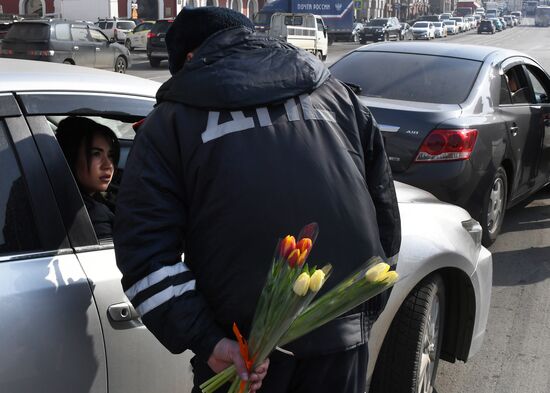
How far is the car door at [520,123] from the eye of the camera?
19.9 feet

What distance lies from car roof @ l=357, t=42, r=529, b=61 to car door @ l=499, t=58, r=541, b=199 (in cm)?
17

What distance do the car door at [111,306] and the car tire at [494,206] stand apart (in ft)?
12.8

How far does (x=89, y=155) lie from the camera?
2678mm

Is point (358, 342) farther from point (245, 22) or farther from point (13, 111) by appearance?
point (13, 111)

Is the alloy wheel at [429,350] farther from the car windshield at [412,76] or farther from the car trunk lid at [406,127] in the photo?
the car windshield at [412,76]

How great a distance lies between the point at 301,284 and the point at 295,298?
50mm

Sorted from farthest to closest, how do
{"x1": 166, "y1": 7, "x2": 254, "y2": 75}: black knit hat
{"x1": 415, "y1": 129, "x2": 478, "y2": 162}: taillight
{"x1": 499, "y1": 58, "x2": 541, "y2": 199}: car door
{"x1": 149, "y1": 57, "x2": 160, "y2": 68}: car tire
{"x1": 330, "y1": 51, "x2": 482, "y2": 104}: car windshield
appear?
1. {"x1": 149, "y1": 57, "x2": 160, "y2": 68}: car tire
2. {"x1": 499, "y1": 58, "x2": 541, "y2": 199}: car door
3. {"x1": 330, "y1": 51, "x2": 482, "y2": 104}: car windshield
4. {"x1": 415, "y1": 129, "x2": 478, "y2": 162}: taillight
5. {"x1": 166, "y1": 7, "x2": 254, "y2": 75}: black knit hat

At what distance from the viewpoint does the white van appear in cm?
3199

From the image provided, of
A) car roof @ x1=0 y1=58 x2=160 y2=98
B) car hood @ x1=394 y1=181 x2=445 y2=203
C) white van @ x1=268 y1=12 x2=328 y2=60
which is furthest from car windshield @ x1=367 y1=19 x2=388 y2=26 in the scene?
car roof @ x1=0 y1=58 x2=160 y2=98

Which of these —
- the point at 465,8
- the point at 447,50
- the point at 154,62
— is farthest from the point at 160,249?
Answer: the point at 465,8

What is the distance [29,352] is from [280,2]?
42.8m

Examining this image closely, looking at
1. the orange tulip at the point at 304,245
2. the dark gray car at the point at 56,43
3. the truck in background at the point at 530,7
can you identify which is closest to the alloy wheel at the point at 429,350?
the orange tulip at the point at 304,245

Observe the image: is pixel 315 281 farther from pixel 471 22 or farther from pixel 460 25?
pixel 471 22

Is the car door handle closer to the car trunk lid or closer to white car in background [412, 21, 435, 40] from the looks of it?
the car trunk lid
